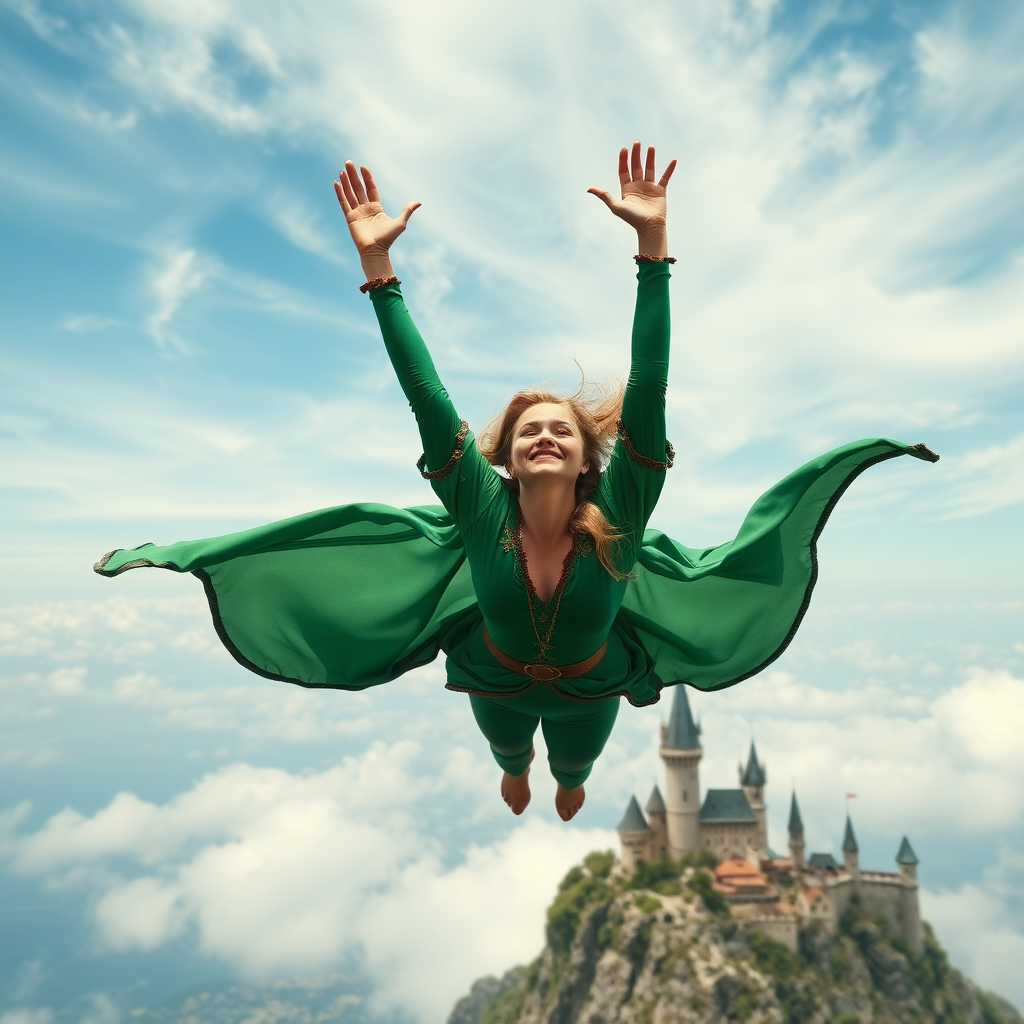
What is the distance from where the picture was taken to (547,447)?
3.57 m

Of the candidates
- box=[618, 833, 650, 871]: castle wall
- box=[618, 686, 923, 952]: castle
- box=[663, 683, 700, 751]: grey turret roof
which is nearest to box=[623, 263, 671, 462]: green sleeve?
box=[663, 683, 700, 751]: grey turret roof

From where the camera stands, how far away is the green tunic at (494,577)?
342 centimetres

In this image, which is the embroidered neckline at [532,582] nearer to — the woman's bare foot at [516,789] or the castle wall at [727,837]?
the woman's bare foot at [516,789]

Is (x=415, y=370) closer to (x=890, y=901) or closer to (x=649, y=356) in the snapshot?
(x=649, y=356)

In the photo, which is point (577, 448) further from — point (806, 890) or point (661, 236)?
point (806, 890)

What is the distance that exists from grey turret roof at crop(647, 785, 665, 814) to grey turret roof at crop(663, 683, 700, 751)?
3668 millimetres

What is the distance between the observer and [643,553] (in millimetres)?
4391

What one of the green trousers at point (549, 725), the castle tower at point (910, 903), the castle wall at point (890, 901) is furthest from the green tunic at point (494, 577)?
the castle tower at point (910, 903)

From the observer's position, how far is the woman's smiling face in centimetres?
352

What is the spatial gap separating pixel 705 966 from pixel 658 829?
8.72 meters

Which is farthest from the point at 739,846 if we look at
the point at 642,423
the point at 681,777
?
the point at 642,423

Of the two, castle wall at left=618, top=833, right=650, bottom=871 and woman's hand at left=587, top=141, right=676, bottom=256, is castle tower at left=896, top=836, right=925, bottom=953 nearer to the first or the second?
castle wall at left=618, top=833, right=650, bottom=871

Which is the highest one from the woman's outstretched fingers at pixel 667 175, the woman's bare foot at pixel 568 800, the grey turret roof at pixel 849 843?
the woman's outstretched fingers at pixel 667 175

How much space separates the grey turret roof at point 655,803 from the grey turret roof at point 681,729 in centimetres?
367
